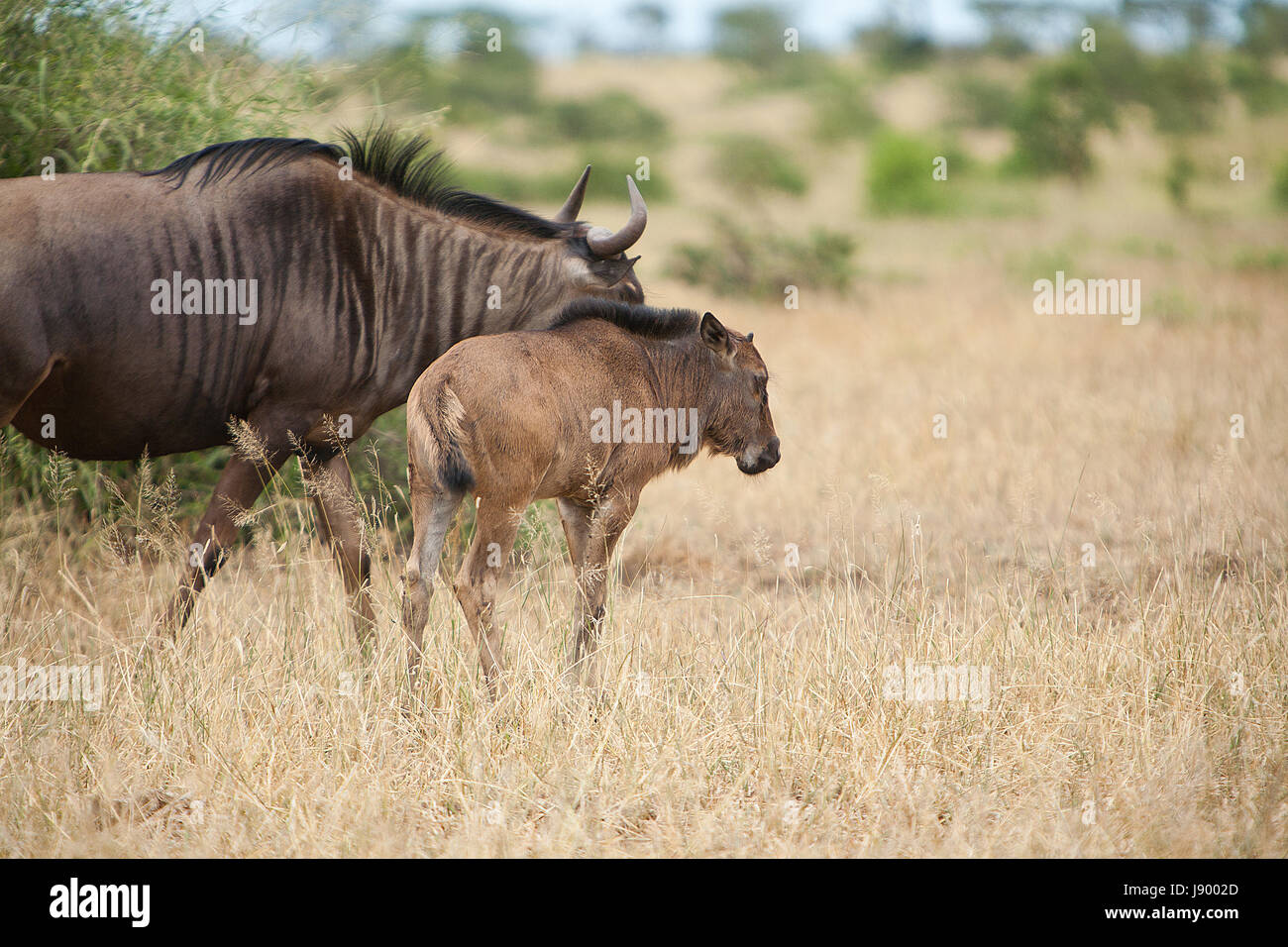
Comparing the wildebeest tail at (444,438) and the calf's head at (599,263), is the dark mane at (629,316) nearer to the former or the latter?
the calf's head at (599,263)

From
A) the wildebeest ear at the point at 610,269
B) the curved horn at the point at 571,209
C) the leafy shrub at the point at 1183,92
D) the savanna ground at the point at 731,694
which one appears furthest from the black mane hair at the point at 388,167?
the leafy shrub at the point at 1183,92

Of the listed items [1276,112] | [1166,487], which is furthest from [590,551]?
[1276,112]

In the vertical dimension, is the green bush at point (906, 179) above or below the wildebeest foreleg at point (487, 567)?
above

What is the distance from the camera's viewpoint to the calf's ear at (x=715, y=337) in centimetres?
498

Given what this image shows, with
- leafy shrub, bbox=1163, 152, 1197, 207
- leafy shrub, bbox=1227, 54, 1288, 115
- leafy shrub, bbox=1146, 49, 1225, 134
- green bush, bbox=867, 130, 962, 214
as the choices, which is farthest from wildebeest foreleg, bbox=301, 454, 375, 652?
leafy shrub, bbox=1227, 54, 1288, 115

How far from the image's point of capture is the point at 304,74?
6.65m

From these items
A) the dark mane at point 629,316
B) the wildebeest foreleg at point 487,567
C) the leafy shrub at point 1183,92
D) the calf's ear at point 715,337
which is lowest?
the wildebeest foreleg at point 487,567

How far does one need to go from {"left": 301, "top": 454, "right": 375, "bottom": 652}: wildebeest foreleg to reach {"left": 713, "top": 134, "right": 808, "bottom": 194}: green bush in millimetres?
25274

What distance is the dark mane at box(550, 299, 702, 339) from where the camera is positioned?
490cm

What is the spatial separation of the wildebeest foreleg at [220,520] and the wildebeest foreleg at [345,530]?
24 centimetres

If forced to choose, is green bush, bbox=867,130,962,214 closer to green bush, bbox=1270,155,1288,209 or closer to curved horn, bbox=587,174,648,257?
green bush, bbox=1270,155,1288,209

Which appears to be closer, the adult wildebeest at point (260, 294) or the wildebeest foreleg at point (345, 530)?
the adult wildebeest at point (260, 294)
